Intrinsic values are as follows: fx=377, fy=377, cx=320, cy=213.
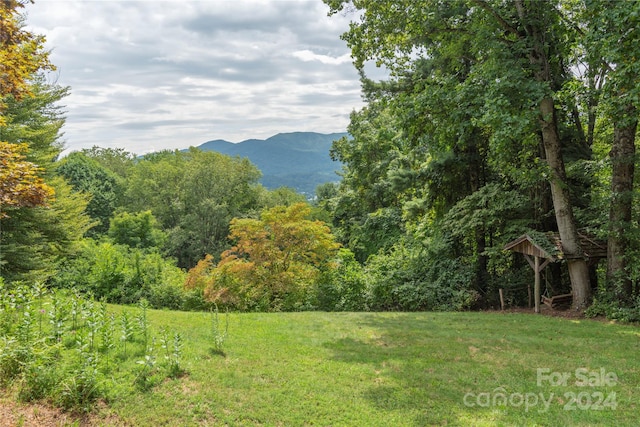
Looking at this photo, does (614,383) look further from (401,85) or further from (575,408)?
(401,85)

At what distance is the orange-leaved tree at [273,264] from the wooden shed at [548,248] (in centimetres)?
545

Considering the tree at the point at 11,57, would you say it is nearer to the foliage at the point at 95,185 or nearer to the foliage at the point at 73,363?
the foliage at the point at 73,363

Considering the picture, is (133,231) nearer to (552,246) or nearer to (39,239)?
(39,239)

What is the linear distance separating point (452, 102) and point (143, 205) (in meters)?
29.7

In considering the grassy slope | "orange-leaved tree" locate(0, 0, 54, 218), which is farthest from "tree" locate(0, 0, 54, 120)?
the grassy slope

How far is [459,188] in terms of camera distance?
1346 centimetres

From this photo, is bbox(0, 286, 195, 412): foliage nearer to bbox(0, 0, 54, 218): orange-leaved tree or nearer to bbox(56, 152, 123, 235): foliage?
bbox(0, 0, 54, 218): orange-leaved tree

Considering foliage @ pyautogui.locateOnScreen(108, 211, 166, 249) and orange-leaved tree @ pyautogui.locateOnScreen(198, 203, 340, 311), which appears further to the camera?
foliage @ pyautogui.locateOnScreen(108, 211, 166, 249)

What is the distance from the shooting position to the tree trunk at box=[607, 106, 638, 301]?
871 centimetres

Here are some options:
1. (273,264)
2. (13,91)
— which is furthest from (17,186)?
(273,264)

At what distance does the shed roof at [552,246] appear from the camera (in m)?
9.42

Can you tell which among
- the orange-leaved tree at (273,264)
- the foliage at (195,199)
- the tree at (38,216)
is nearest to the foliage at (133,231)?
the foliage at (195,199)

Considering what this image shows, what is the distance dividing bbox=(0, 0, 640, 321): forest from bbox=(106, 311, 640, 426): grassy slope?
3101mm

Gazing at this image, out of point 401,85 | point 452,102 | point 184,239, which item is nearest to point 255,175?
point 184,239
